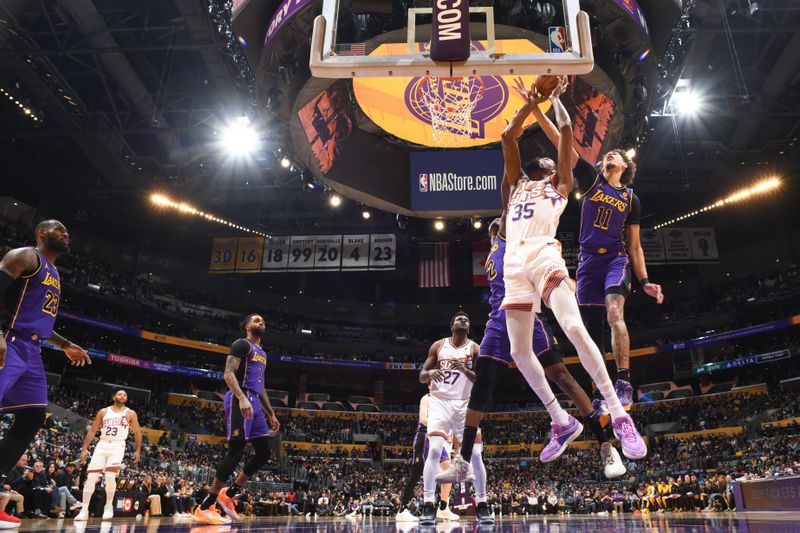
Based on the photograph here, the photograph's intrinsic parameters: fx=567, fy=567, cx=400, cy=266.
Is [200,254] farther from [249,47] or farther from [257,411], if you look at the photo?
[257,411]

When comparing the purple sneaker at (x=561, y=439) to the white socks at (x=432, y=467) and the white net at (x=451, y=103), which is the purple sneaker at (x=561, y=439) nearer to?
the white socks at (x=432, y=467)

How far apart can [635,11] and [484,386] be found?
7136 millimetres

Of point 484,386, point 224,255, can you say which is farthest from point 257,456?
point 224,255

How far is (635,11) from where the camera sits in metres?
8.77

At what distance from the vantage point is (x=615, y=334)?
4.36m

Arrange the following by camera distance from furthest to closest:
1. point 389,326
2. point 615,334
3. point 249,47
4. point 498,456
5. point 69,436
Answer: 1. point 389,326
2. point 498,456
3. point 69,436
4. point 249,47
5. point 615,334

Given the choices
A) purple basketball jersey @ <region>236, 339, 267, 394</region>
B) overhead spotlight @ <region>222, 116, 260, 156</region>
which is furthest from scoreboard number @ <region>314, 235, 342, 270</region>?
purple basketball jersey @ <region>236, 339, 267, 394</region>

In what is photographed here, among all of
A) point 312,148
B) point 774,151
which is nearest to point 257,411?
point 312,148

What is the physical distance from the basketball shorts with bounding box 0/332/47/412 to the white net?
8.76 meters

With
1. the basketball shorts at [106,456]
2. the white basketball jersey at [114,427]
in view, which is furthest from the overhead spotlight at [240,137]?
the basketball shorts at [106,456]

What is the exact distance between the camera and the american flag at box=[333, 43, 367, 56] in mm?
4934

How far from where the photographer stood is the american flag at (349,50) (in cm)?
493

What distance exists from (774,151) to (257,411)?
22263mm

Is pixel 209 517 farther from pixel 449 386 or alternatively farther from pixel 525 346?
pixel 525 346
